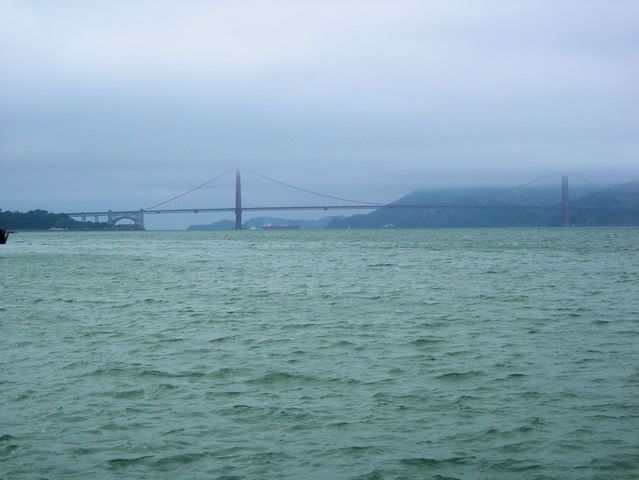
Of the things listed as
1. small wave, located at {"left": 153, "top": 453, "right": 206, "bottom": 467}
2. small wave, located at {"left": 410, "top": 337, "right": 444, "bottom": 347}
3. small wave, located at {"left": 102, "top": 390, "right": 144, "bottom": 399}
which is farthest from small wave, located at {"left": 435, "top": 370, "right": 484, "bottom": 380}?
small wave, located at {"left": 153, "top": 453, "right": 206, "bottom": 467}

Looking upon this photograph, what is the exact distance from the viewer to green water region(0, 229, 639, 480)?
6.74 metres

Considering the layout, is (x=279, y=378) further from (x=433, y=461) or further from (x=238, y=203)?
(x=238, y=203)

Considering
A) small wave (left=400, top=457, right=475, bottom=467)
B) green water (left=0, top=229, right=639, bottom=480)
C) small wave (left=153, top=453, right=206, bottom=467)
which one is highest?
green water (left=0, top=229, right=639, bottom=480)

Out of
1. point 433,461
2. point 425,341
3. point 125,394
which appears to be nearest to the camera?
point 433,461

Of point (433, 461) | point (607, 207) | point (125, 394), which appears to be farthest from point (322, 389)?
point (607, 207)

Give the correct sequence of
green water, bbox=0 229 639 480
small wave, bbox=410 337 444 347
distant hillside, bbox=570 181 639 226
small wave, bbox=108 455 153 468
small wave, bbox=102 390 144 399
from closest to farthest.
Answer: small wave, bbox=108 455 153 468, green water, bbox=0 229 639 480, small wave, bbox=102 390 144 399, small wave, bbox=410 337 444 347, distant hillside, bbox=570 181 639 226

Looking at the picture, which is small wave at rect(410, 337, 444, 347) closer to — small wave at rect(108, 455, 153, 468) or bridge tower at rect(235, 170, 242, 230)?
small wave at rect(108, 455, 153, 468)

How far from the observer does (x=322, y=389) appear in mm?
9180

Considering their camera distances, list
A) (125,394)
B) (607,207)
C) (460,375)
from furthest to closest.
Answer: (607,207) → (460,375) → (125,394)

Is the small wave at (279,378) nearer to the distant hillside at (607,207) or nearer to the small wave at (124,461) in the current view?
the small wave at (124,461)

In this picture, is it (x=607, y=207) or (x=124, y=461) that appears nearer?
(x=124, y=461)

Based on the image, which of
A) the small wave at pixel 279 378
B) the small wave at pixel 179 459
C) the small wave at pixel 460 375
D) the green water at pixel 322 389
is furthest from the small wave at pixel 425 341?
the small wave at pixel 179 459

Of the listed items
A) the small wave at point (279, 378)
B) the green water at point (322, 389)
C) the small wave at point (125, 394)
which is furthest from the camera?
the small wave at point (279, 378)

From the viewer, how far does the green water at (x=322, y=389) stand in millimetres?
6738
